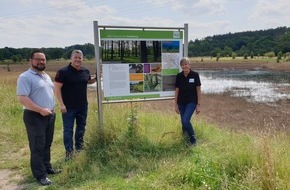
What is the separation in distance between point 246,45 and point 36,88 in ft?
425

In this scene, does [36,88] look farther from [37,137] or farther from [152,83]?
[152,83]

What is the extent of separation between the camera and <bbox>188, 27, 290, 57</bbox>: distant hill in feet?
338

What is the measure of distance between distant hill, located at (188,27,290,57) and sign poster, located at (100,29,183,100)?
98.8m

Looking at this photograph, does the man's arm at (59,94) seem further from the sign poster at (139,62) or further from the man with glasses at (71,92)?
the sign poster at (139,62)

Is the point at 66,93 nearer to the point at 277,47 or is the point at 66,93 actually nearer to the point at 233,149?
the point at 233,149

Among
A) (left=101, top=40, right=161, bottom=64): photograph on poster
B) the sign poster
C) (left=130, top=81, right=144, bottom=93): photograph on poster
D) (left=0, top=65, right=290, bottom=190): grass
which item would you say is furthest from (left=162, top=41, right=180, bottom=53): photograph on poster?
(left=0, top=65, right=290, bottom=190): grass

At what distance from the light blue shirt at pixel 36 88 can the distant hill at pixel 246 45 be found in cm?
10138

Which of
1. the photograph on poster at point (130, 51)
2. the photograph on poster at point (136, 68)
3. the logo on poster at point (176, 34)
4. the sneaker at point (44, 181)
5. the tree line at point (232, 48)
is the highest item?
the tree line at point (232, 48)

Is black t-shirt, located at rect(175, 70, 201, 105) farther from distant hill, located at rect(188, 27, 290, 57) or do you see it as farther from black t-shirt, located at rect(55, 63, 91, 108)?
distant hill, located at rect(188, 27, 290, 57)

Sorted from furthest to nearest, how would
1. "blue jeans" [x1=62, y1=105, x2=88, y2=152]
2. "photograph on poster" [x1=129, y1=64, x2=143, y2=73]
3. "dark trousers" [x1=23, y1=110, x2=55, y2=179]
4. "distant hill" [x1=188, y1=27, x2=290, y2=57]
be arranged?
"distant hill" [x1=188, y1=27, x2=290, y2=57] → "photograph on poster" [x1=129, y1=64, x2=143, y2=73] → "blue jeans" [x1=62, y1=105, x2=88, y2=152] → "dark trousers" [x1=23, y1=110, x2=55, y2=179]

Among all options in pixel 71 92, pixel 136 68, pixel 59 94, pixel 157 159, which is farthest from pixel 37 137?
pixel 136 68

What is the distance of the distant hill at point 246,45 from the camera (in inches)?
4057

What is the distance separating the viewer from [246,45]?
12575cm

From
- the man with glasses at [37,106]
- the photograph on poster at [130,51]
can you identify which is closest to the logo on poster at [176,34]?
the photograph on poster at [130,51]
